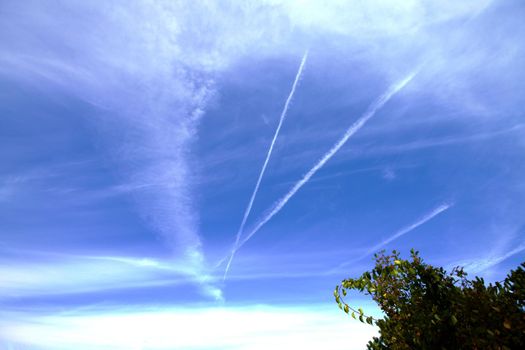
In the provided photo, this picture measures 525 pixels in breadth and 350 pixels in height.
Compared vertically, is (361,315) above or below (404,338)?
above

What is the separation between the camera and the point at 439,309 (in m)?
9.61

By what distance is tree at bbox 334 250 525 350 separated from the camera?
7.45m

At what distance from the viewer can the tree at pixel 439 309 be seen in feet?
24.4

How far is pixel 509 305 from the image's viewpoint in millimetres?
7566

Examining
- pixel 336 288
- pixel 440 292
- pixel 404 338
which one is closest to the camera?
pixel 404 338

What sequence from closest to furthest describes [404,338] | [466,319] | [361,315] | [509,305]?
[509,305] → [466,319] → [404,338] → [361,315]

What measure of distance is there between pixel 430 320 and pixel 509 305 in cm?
194

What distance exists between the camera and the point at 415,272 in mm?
10352

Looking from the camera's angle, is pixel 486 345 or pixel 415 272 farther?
pixel 415 272

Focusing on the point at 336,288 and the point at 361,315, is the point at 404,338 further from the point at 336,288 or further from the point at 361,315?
the point at 336,288

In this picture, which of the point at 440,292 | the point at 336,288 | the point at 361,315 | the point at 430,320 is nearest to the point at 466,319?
the point at 430,320

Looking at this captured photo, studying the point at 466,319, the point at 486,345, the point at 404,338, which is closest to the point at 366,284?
the point at 404,338

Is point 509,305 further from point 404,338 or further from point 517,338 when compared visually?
point 404,338

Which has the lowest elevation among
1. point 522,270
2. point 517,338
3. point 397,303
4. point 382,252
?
point 517,338
